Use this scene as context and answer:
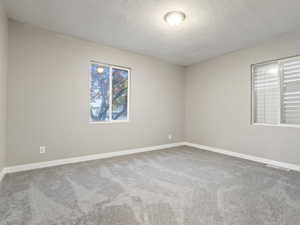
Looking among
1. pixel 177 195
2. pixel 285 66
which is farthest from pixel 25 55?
pixel 285 66

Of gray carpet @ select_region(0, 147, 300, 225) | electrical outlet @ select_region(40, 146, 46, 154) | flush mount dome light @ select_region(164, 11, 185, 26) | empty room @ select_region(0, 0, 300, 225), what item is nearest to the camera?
gray carpet @ select_region(0, 147, 300, 225)

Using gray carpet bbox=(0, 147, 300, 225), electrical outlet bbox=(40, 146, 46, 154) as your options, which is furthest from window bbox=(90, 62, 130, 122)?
gray carpet bbox=(0, 147, 300, 225)

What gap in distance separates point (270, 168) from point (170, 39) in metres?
3.28

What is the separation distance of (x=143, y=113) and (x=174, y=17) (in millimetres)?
2455

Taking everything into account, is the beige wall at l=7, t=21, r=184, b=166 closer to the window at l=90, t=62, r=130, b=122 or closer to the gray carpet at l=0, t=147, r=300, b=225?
the window at l=90, t=62, r=130, b=122

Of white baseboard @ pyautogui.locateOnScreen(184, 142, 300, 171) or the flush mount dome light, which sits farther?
white baseboard @ pyautogui.locateOnScreen(184, 142, 300, 171)

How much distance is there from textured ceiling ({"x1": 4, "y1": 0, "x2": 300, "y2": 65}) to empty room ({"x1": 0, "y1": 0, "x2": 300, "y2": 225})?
0.02m

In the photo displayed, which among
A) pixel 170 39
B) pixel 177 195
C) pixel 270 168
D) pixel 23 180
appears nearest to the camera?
pixel 177 195

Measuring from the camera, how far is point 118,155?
3.79 meters

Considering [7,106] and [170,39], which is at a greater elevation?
[170,39]

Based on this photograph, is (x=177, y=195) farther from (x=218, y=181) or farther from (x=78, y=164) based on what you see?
(x=78, y=164)

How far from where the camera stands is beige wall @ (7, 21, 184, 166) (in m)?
2.71

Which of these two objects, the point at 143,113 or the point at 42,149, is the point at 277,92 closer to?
the point at 143,113

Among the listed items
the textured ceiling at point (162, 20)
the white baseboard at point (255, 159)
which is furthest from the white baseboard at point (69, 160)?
the textured ceiling at point (162, 20)
